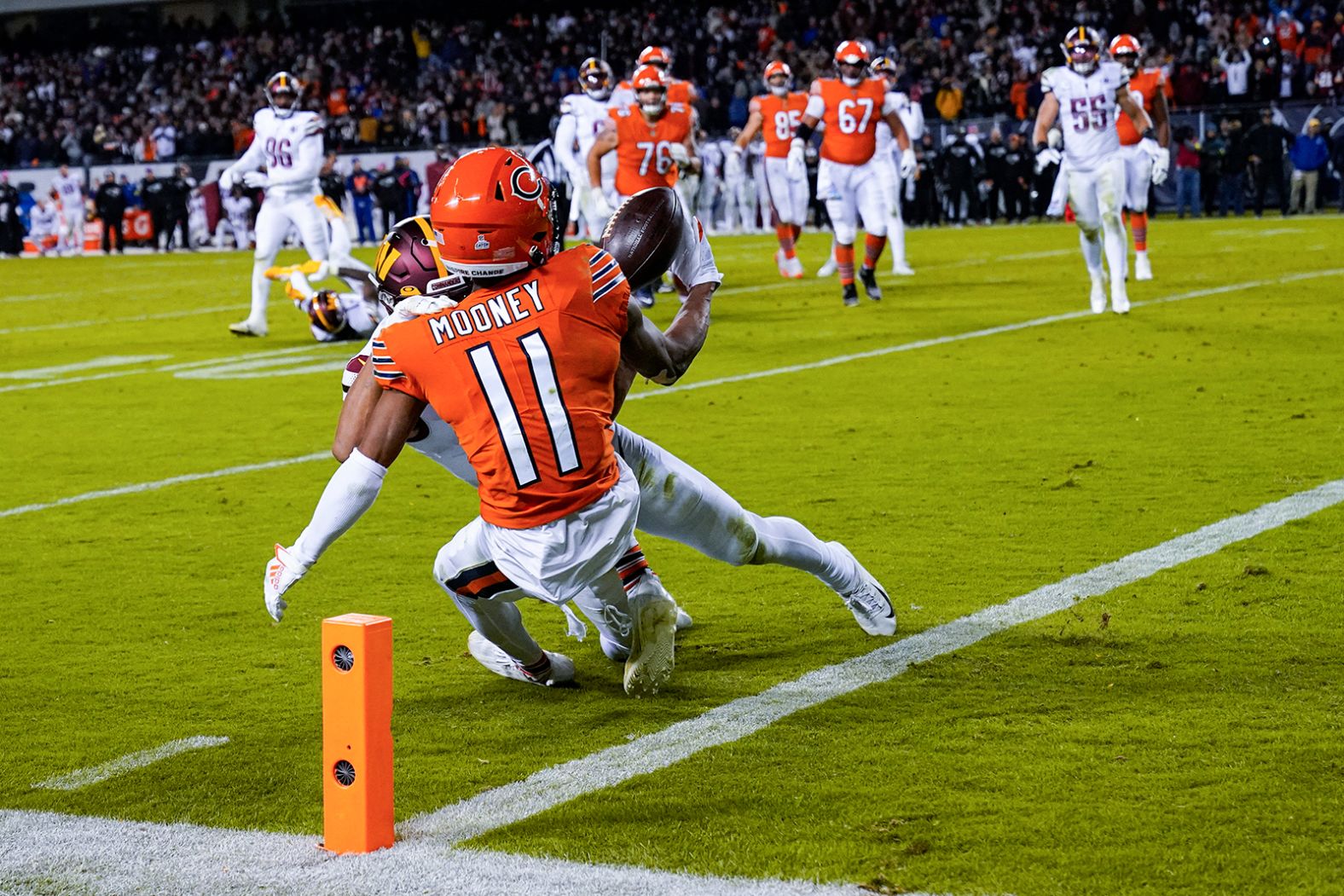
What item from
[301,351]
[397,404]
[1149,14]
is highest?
[1149,14]

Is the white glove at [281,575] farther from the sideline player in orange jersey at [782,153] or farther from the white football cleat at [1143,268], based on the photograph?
the sideline player in orange jersey at [782,153]

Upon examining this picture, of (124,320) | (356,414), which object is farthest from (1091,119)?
(356,414)

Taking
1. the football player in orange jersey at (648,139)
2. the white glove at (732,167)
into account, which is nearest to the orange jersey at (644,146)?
the football player in orange jersey at (648,139)

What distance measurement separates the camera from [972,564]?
5.12 meters

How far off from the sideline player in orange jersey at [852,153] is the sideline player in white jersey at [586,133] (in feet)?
5.82

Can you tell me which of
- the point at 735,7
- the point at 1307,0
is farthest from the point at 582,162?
the point at 735,7

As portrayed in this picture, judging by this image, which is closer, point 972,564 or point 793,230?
point 972,564

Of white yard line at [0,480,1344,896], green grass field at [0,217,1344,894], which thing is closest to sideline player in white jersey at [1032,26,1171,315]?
green grass field at [0,217,1344,894]

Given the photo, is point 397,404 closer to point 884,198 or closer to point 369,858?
point 369,858

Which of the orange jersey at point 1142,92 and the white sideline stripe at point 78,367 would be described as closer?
the white sideline stripe at point 78,367

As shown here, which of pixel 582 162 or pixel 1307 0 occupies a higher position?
pixel 1307 0

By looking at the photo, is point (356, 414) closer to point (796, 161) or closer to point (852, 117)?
point (852, 117)

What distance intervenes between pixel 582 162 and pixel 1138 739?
12699 mm

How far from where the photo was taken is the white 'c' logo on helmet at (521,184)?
3426 mm
